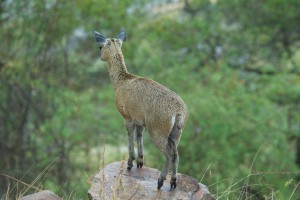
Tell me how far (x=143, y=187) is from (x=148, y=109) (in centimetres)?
90

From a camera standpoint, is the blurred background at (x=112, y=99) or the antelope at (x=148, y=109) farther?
the blurred background at (x=112, y=99)

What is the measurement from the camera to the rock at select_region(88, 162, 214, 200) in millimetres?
7199

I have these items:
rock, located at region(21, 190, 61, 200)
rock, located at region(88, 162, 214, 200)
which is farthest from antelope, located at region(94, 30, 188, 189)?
rock, located at region(21, 190, 61, 200)

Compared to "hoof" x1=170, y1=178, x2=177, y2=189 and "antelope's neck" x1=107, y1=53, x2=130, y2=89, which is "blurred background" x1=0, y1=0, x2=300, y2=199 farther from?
"hoof" x1=170, y1=178, x2=177, y2=189

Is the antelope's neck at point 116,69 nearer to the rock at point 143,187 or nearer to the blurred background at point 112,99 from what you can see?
the rock at point 143,187

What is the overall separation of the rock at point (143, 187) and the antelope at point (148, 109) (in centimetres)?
13

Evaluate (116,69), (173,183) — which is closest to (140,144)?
(173,183)

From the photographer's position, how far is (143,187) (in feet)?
24.7

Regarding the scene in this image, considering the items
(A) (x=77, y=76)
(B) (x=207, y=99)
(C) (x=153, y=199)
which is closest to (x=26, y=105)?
(A) (x=77, y=76)

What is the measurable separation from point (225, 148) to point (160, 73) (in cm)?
316

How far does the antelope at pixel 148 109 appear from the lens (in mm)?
7430

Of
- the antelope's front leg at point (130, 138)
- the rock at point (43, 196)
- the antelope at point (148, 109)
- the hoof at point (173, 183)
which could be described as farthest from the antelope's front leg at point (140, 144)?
the rock at point (43, 196)

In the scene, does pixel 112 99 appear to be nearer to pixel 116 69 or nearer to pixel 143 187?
pixel 116 69

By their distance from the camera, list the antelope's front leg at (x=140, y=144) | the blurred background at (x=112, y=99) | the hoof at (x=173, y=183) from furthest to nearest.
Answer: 1. the blurred background at (x=112, y=99)
2. the antelope's front leg at (x=140, y=144)
3. the hoof at (x=173, y=183)
